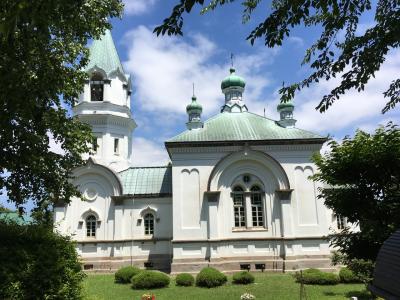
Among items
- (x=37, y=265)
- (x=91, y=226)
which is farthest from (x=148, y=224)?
(x=37, y=265)

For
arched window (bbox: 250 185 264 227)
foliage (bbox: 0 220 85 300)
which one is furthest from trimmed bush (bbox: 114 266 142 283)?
foliage (bbox: 0 220 85 300)

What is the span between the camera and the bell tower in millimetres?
29625

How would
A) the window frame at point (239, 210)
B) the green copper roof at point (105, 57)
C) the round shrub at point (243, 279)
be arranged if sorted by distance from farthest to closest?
the green copper roof at point (105, 57) → the window frame at point (239, 210) → the round shrub at point (243, 279)

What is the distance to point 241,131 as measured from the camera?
26.8 metres

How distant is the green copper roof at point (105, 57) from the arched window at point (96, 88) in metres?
0.78

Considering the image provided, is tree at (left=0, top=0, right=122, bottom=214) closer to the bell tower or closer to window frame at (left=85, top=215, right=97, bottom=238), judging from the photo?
window frame at (left=85, top=215, right=97, bottom=238)

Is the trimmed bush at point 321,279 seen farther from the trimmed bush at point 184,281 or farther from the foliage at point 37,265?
the foliage at point 37,265

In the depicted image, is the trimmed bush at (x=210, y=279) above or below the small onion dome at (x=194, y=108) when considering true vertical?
below

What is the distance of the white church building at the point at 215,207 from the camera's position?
79.8 feet

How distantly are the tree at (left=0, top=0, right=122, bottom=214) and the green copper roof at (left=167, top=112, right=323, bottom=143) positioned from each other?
12830 millimetres

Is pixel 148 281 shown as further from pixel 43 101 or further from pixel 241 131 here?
pixel 241 131

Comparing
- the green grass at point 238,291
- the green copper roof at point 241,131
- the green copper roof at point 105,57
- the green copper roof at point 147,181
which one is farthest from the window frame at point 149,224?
the green copper roof at point 105,57

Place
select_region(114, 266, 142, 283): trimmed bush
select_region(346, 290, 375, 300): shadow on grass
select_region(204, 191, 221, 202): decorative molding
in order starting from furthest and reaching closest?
select_region(204, 191, 221, 202): decorative molding
select_region(114, 266, 142, 283): trimmed bush
select_region(346, 290, 375, 300): shadow on grass

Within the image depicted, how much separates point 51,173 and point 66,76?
332cm
